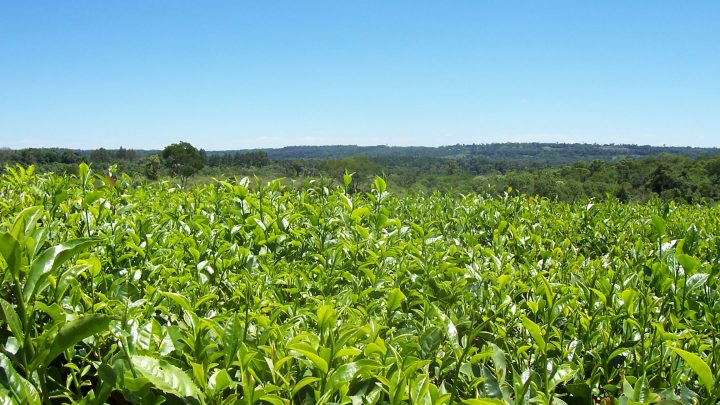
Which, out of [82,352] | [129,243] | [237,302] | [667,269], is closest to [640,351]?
[667,269]

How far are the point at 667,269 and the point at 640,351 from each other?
486mm

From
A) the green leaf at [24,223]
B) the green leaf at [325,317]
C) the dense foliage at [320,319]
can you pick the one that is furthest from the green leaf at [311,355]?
the green leaf at [24,223]

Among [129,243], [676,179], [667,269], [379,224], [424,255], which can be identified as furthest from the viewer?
[676,179]

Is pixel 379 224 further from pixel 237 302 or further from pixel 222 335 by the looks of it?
pixel 222 335

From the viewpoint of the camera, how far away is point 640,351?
69.1 inches

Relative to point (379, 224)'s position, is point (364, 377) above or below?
below

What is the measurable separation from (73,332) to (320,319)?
639 millimetres

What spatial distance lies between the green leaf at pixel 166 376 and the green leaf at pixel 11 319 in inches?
9.9

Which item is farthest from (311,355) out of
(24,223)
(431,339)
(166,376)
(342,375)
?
(24,223)

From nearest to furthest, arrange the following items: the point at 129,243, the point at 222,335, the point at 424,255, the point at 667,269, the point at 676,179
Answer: the point at 222,335 < the point at 667,269 < the point at 129,243 < the point at 424,255 < the point at 676,179

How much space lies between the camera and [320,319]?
1.43m

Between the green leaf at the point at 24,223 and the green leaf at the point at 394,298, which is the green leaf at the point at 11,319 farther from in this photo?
the green leaf at the point at 394,298

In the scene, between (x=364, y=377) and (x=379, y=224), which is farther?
(x=379, y=224)

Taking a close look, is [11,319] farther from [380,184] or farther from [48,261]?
[380,184]
